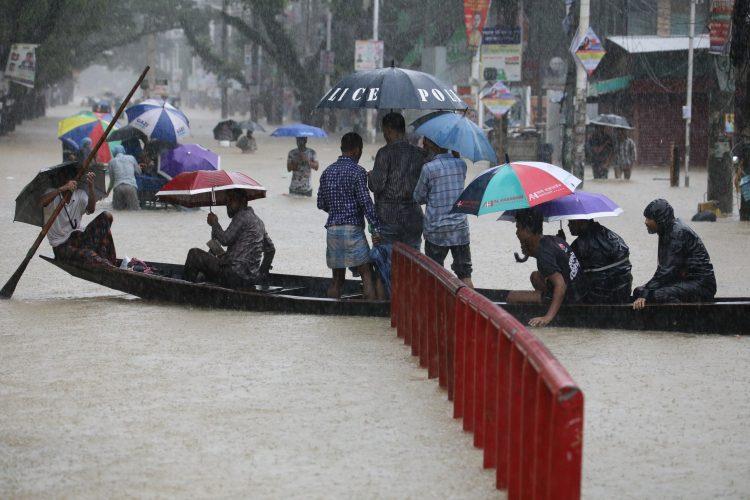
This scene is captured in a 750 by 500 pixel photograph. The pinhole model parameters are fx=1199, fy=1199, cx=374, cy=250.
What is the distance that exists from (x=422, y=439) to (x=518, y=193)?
3113mm

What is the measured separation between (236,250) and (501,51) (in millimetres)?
24874

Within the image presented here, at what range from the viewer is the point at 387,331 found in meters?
9.98

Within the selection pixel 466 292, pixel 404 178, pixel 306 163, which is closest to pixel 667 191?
pixel 306 163

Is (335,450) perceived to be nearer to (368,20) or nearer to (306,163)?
(306,163)

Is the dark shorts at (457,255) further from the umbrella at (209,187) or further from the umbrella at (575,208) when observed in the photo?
the umbrella at (209,187)

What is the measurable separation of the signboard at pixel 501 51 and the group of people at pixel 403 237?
2407 centimetres

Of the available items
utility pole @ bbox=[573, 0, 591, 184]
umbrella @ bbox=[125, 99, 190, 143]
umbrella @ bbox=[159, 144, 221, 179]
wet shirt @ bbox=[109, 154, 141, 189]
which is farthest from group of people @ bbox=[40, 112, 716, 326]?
utility pole @ bbox=[573, 0, 591, 184]

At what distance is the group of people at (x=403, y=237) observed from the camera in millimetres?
9625

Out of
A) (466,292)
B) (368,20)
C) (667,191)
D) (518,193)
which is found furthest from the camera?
(368,20)

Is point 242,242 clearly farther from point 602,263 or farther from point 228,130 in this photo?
point 228,130

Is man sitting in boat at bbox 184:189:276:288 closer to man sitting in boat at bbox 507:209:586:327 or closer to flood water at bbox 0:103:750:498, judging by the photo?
flood water at bbox 0:103:750:498

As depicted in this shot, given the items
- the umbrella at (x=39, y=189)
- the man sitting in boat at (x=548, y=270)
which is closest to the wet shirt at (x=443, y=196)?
the man sitting in boat at (x=548, y=270)

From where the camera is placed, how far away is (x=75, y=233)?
37.6 feet

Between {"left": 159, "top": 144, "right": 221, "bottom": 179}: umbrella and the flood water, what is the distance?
231 inches
